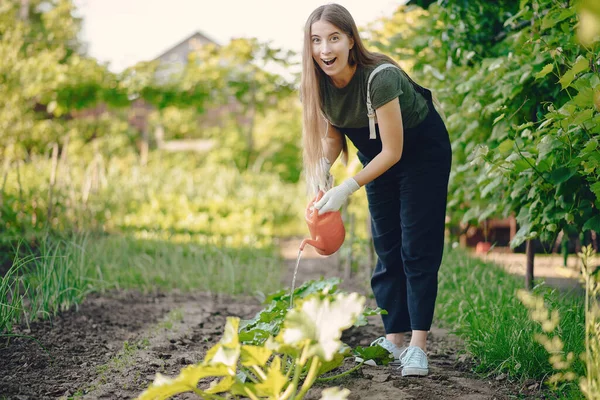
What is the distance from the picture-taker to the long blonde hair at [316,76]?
79.9 inches

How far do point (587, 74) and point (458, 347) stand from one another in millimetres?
1224

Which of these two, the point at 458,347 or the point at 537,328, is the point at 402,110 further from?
the point at 458,347

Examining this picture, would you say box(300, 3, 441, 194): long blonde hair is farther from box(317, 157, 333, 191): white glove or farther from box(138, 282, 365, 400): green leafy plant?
box(138, 282, 365, 400): green leafy plant

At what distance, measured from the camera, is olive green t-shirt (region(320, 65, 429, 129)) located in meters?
1.97

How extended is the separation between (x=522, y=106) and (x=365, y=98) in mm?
906

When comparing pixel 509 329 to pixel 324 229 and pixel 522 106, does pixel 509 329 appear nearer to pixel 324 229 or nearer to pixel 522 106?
pixel 324 229

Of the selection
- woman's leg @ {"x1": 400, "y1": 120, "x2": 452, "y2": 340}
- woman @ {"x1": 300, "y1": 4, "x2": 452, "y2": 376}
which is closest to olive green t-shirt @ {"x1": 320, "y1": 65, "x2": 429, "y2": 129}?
woman @ {"x1": 300, "y1": 4, "x2": 452, "y2": 376}

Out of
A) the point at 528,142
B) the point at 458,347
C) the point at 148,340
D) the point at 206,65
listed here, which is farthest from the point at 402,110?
the point at 206,65

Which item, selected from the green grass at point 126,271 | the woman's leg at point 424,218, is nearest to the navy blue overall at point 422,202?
the woman's leg at point 424,218

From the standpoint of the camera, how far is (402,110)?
210 cm

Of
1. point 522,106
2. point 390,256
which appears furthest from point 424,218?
point 522,106

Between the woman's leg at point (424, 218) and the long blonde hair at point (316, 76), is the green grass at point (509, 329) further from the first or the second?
the long blonde hair at point (316, 76)

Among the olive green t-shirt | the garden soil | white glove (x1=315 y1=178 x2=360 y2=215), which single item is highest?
the olive green t-shirt

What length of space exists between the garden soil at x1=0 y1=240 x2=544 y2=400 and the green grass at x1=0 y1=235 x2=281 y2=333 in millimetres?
128
